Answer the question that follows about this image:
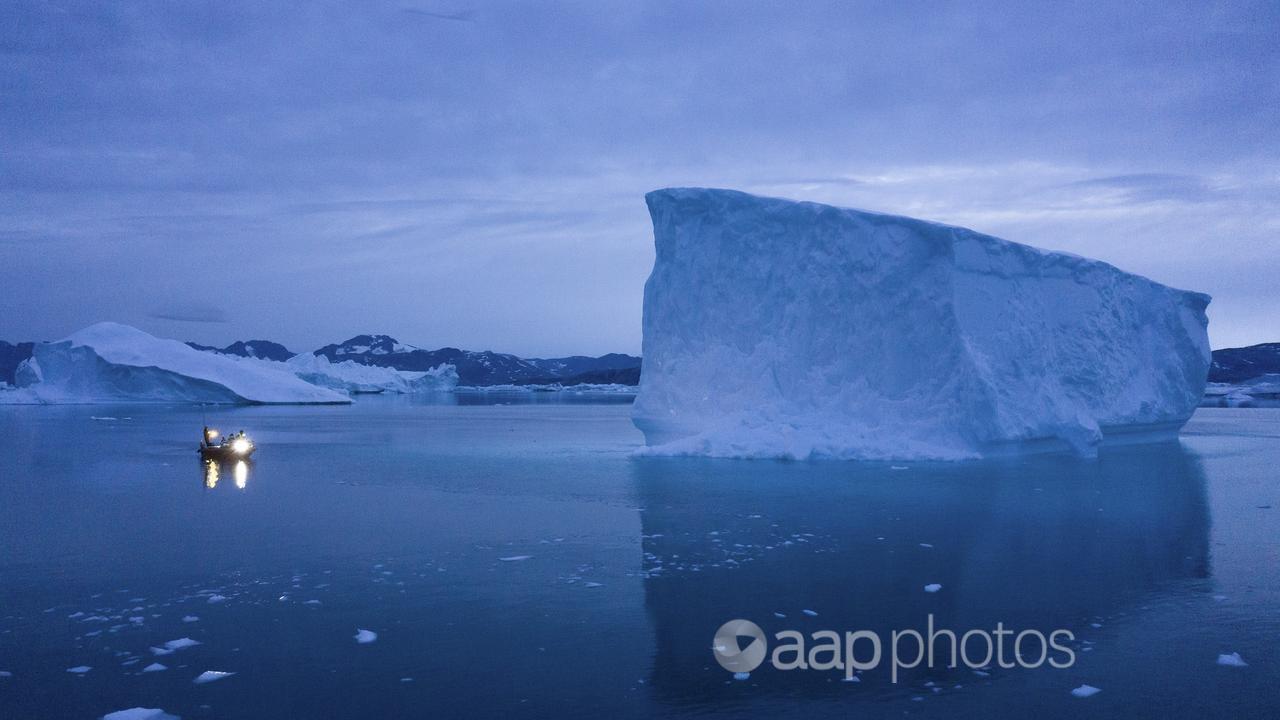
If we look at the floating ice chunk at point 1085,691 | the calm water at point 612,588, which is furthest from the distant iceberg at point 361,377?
the floating ice chunk at point 1085,691

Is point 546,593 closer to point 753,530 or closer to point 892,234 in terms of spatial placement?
point 753,530

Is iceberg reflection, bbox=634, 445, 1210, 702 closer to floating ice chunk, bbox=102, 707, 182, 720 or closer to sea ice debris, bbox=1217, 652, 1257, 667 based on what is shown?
sea ice debris, bbox=1217, 652, 1257, 667

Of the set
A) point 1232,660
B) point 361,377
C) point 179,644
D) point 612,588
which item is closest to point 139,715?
point 179,644

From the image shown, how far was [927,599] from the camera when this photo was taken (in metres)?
6.04

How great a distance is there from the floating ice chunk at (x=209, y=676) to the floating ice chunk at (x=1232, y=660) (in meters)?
5.46

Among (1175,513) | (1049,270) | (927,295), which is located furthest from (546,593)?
(1049,270)

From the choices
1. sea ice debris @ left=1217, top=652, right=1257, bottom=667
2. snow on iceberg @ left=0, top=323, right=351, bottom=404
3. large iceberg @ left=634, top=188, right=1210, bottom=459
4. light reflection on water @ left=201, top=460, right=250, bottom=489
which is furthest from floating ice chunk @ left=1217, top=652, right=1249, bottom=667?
snow on iceberg @ left=0, top=323, right=351, bottom=404

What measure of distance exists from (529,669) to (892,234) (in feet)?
47.0

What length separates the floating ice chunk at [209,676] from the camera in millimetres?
4500

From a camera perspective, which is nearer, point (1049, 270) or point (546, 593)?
point (546, 593)

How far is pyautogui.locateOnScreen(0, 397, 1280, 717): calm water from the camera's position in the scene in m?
4.33

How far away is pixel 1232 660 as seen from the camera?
15.6ft

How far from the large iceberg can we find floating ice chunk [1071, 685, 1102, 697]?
11382 millimetres

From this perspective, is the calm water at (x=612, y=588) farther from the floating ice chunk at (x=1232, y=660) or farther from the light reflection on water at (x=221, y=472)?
the light reflection on water at (x=221, y=472)
